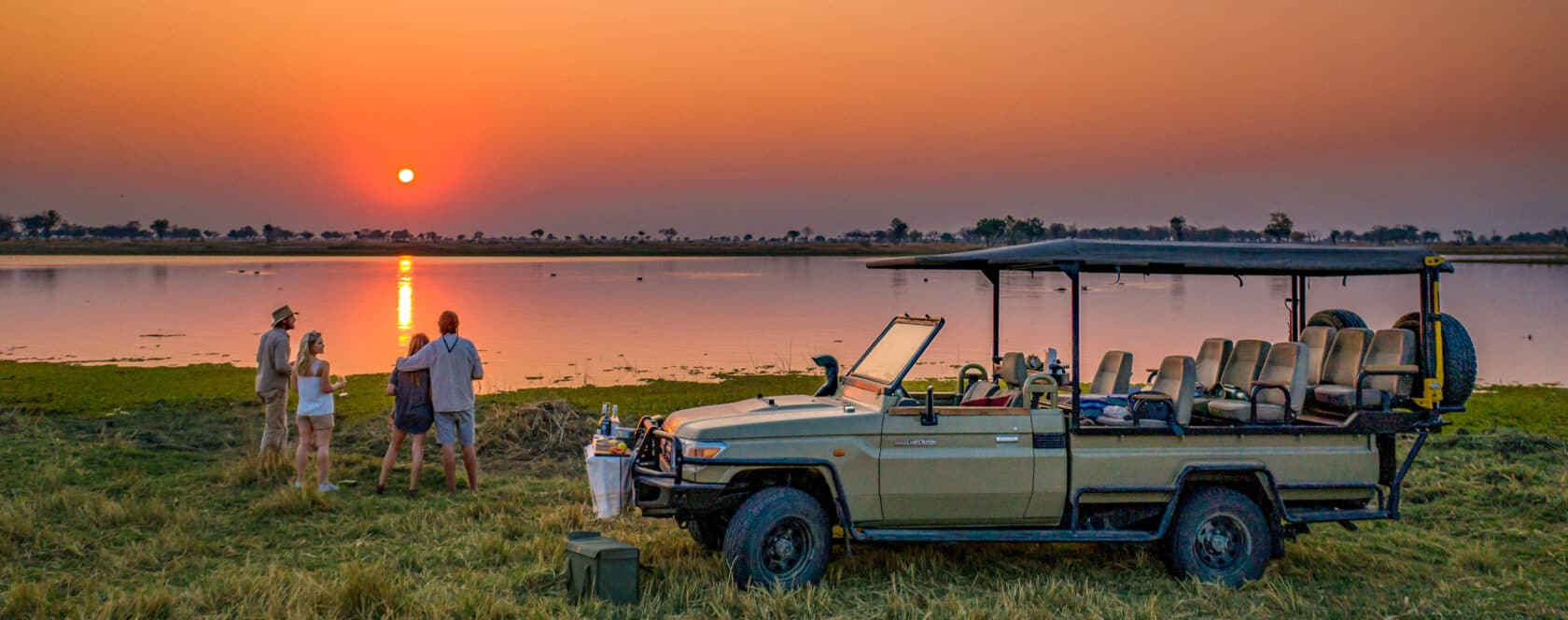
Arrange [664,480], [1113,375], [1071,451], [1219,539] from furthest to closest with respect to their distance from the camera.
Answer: [1113,375] → [1219,539] → [1071,451] → [664,480]

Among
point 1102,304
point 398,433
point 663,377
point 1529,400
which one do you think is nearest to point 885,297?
point 1102,304

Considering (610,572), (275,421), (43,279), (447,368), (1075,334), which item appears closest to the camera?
(610,572)

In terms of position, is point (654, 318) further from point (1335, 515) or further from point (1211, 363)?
point (1335, 515)

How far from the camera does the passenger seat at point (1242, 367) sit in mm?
10508

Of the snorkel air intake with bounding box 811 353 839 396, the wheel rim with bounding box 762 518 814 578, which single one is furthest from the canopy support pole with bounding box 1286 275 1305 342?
the wheel rim with bounding box 762 518 814 578

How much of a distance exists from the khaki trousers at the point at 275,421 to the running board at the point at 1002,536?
24.4ft

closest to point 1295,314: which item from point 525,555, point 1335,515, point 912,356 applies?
point 1335,515

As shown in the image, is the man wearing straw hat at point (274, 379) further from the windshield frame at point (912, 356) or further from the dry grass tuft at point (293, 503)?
the windshield frame at point (912, 356)

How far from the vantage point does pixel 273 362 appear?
13.0 meters

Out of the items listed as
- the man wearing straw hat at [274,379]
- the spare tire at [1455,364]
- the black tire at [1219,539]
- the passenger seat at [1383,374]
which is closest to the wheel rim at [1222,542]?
the black tire at [1219,539]

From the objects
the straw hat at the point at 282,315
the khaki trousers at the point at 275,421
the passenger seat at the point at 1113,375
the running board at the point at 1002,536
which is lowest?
the running board at the point at 1002,536

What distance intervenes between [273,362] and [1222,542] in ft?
30.9

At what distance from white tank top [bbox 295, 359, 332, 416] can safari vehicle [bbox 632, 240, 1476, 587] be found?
456 centimetres

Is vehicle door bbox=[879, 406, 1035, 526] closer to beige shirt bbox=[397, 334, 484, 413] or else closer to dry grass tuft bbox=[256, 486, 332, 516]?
beige shirt bbox=[397, 334, 484, 413]
